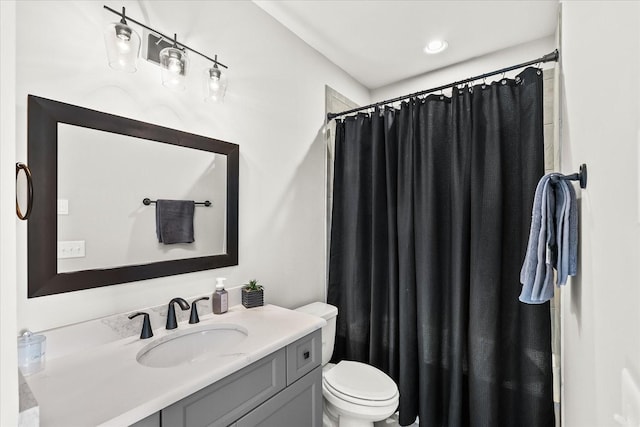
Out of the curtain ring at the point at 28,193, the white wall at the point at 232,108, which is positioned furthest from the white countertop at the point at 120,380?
the curtain ring at the point at 28,193

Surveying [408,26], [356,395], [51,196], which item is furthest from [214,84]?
[356,395]

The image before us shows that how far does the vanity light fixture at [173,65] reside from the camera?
4.31 ft

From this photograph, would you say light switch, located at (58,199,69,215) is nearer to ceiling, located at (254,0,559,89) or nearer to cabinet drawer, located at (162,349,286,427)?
cabinet drawer, located at (162,349,286,427)

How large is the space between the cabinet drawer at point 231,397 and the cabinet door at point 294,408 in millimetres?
32

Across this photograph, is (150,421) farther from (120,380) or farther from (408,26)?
(408,26)

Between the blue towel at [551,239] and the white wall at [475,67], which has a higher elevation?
the white wall at [475,67]

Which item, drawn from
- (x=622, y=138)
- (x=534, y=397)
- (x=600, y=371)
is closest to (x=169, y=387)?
(x=600, y=371)

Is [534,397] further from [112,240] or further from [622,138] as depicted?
[112,240]

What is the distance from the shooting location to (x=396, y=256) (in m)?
2.06

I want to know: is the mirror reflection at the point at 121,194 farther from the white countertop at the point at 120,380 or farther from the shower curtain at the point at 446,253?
the shower curtain at the point at 446,253

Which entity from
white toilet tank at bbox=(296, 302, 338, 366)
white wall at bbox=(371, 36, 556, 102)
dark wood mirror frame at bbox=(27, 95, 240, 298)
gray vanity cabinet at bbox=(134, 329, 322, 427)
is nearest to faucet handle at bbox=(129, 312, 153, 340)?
dark wood mirror frame at bbox=(27, 95, 240, 298)

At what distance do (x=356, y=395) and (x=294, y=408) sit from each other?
1.43 ft

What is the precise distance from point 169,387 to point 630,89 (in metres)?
1.21

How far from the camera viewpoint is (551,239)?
1.03 m
